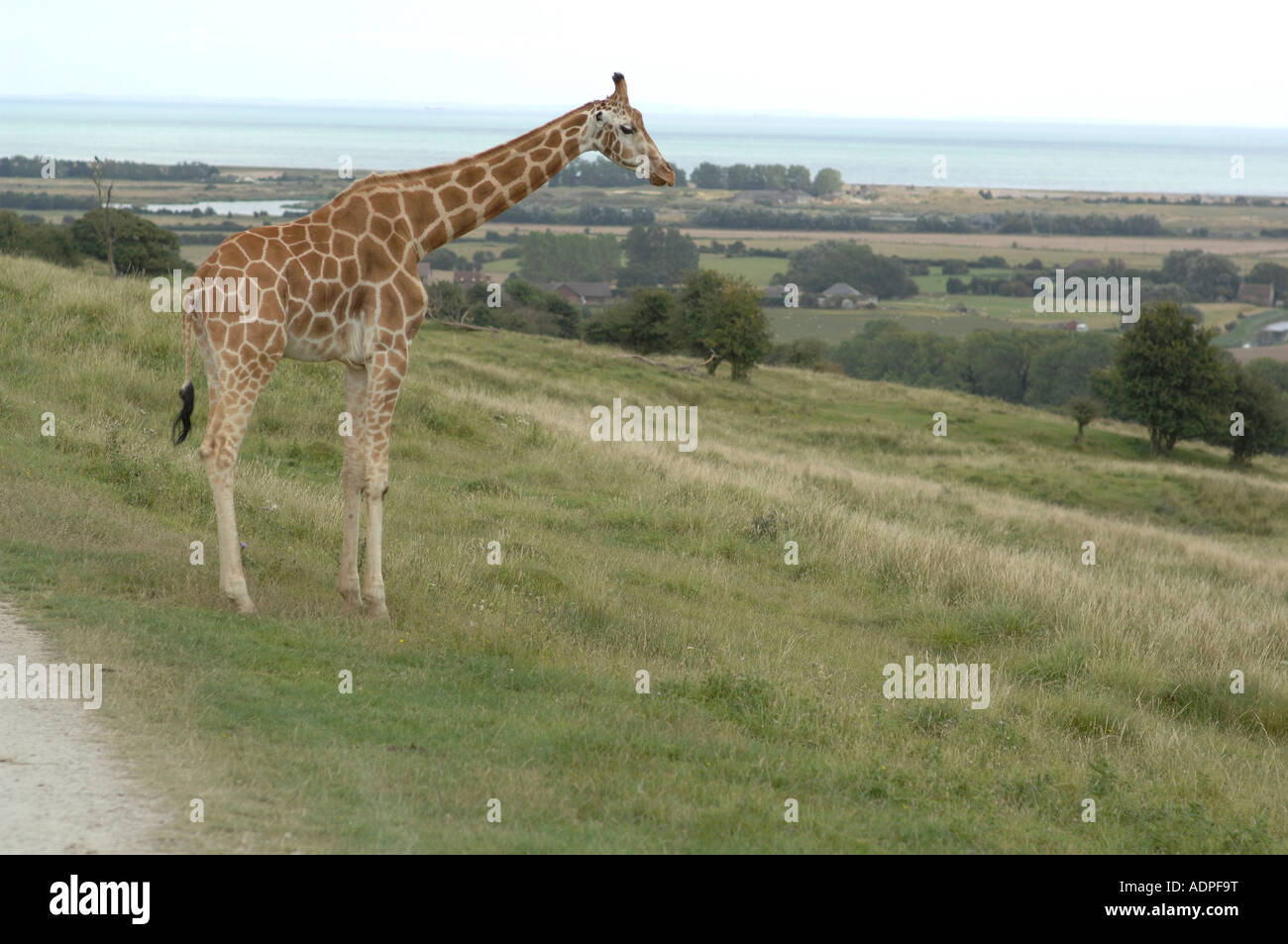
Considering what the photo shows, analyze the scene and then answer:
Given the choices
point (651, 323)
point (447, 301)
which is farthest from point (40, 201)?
point (651, 323)

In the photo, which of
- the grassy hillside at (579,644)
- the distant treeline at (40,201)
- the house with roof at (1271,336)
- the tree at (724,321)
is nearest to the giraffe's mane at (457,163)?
the grassy hillside at (579,644)

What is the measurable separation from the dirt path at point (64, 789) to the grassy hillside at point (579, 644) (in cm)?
18

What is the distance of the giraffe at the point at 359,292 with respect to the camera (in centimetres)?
923

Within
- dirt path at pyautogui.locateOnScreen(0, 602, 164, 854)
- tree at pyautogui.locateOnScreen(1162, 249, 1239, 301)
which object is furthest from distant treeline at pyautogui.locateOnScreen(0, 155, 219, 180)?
dirt path at pyautogui.locateOnScreen(0, 602, 164, 854)

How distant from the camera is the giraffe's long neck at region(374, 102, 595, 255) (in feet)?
33.2

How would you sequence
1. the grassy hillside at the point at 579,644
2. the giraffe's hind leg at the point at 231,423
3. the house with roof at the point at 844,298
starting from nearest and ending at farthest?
the grassy hillside at the point at 579,644 → the giraffe's hind leg at the point at 231,423 → the house with roof at the point at 844,298

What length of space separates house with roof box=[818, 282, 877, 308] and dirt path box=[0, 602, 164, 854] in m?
143

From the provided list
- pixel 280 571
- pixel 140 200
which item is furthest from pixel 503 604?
pixel 140 200

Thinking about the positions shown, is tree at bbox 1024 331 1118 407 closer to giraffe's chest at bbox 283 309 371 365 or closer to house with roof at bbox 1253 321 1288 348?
house with roof at bbox 1253 321 1288 348

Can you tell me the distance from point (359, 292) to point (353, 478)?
5.61 feet

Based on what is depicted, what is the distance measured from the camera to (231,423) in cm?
927

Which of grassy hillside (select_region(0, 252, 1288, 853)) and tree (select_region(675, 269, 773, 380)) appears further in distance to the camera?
tree (select_region(675, 269, 773, 380))

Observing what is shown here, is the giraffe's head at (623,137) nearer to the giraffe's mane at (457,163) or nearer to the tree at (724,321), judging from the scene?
the giraffe's mane at (457,163)

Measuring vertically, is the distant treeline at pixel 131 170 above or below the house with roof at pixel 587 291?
above
